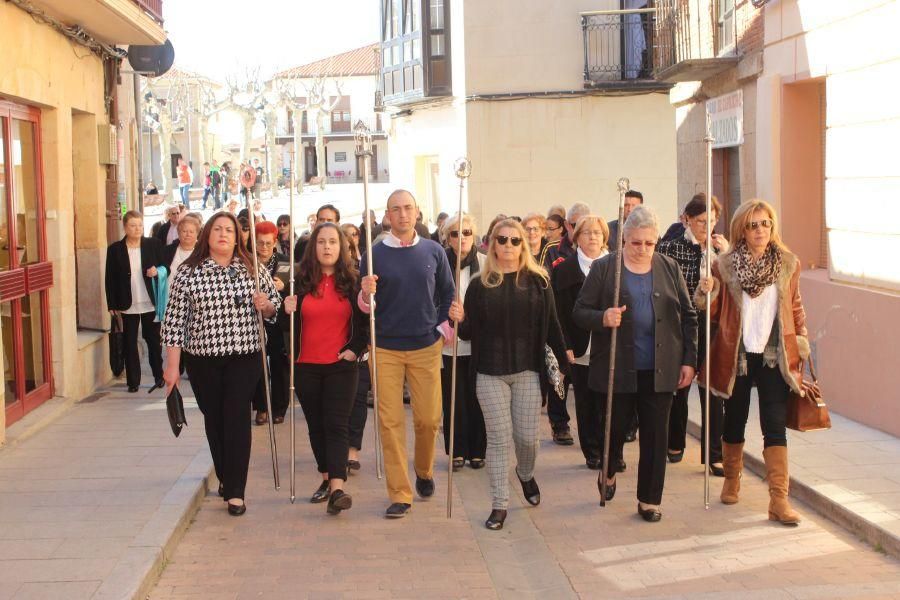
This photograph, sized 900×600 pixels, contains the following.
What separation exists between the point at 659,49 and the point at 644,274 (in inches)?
422

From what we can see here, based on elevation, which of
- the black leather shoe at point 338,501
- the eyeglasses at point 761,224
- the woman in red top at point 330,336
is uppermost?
the eyeglasses at point 761,224

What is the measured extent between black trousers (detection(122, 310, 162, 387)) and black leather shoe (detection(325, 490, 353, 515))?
550cm

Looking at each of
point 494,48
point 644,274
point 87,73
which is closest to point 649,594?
point 644,274

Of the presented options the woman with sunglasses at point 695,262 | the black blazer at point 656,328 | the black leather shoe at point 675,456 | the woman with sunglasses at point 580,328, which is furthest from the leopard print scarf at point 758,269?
the black leather shoe at point 675,456

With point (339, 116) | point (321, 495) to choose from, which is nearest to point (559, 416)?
point (321, 495)

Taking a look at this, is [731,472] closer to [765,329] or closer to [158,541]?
[765,329]

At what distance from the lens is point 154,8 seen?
43.1 ft

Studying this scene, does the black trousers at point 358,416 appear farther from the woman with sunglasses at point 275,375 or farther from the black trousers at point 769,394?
the black trousers at point 769,394

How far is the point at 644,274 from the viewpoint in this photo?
7367 mm

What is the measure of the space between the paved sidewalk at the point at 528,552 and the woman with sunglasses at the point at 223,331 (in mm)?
504

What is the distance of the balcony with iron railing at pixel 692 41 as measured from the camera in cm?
1443

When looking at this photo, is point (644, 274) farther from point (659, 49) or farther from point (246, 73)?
point (246, 73)

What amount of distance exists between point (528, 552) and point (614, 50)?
61.5 feet

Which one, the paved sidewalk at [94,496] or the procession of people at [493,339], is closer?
the paved sidewalk at [94,496]
